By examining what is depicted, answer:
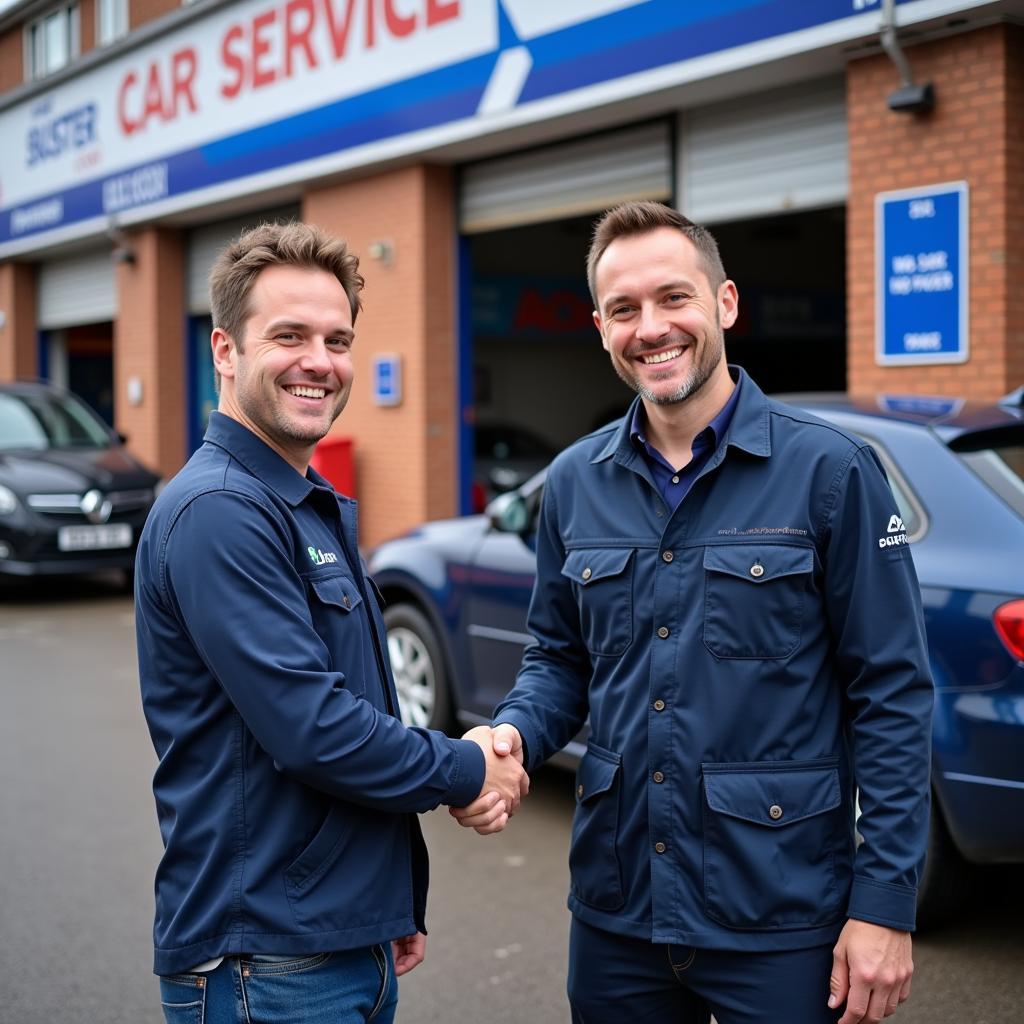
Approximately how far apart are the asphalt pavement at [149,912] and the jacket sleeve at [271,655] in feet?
6.40

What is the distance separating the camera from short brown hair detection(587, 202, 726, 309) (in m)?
2.39

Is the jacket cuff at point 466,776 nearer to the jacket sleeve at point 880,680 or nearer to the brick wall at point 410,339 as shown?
the jacket sleeve at point 880,680

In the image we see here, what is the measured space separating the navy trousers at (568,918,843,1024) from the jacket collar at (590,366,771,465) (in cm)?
82

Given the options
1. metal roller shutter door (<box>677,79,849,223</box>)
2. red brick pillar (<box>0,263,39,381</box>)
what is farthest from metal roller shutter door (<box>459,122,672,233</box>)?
red brick pillar (<box>0,263,39,381</box>)

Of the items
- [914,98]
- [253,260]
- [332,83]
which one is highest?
[332,83]

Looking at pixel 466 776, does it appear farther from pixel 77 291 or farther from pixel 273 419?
pixel 77 291

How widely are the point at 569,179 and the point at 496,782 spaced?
9796mm

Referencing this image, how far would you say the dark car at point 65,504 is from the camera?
11.4 metres

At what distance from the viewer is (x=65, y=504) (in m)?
11.6

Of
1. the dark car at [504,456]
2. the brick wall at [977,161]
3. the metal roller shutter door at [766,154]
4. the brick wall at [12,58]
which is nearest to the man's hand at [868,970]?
the brick wall at [977,161]

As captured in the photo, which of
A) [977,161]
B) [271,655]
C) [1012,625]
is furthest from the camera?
[977,161]

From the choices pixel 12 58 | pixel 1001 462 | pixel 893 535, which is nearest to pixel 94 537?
pixel 1001 462

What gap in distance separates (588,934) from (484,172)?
1084 centimetres

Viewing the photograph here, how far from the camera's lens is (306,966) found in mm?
2084
